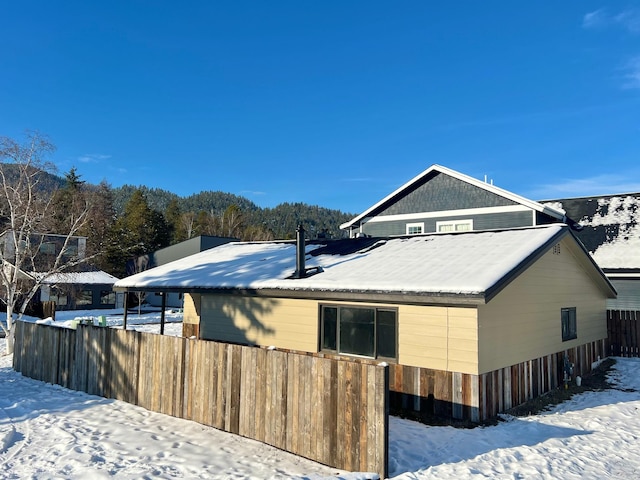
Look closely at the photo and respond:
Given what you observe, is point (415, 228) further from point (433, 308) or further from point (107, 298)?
point (107, 298)

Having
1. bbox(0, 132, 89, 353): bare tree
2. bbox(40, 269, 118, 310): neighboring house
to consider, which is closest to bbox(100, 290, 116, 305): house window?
bbox(40, 269, 118, 310): neighboring house

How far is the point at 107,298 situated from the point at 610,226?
1543 inches

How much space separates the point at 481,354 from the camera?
27.6 ft

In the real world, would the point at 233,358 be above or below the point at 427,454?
above

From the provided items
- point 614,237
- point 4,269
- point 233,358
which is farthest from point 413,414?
point 614,237

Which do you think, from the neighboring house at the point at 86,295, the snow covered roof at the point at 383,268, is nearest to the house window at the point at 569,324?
the snow covered roof at the point at 383,268

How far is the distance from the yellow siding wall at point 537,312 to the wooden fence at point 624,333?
2.53 m

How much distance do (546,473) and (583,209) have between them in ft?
69.9

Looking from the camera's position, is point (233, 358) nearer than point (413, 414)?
Yes

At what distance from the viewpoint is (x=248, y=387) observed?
718 centimetres

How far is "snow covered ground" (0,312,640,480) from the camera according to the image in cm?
586

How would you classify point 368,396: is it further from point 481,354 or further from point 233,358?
point 481,354

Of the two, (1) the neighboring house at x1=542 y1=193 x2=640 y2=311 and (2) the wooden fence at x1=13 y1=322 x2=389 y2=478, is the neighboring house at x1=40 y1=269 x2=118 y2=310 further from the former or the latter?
(1) the neighboring house at x1=542 y1=193 x2=640 y2=311

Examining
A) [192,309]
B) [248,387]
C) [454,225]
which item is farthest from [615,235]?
[248,387]
